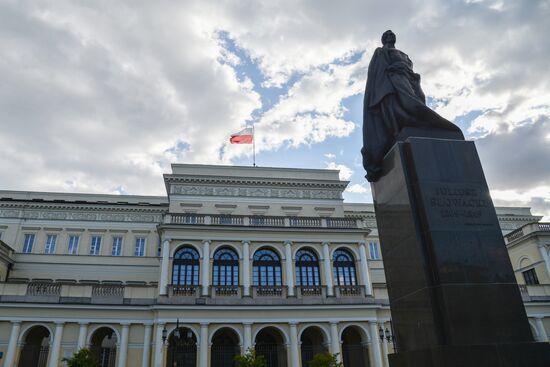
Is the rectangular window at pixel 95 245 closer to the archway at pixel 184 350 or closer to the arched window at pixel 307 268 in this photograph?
the archway at pixel 184 350

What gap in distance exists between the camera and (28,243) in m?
39.3

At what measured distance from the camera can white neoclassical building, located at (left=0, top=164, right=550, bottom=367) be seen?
2856 centimetres

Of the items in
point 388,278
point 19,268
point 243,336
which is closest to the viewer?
point 388,278

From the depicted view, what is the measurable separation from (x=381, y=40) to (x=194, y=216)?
2575 cm

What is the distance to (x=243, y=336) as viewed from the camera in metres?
29.3

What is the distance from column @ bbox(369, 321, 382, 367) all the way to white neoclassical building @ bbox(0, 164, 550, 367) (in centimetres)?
10

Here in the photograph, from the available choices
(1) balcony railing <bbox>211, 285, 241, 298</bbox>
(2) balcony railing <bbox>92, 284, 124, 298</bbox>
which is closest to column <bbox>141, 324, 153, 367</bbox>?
(2) balcony railing <bbox>92, 284, 124, 298</bbox>

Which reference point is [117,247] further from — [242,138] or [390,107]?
[390,107]

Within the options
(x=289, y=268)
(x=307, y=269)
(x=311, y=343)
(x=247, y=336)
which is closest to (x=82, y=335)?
(x=247, y=336)

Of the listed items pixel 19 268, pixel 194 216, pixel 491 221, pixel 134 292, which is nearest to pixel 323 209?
pixel 194 216

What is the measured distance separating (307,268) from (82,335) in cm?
1759

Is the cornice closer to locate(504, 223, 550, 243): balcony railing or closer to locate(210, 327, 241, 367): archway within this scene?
locate(210, 327, 241, 367): archway

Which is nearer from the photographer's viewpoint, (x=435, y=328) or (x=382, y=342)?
(x=435, y=328)

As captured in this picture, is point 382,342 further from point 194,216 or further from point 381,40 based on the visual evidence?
point 381,40
